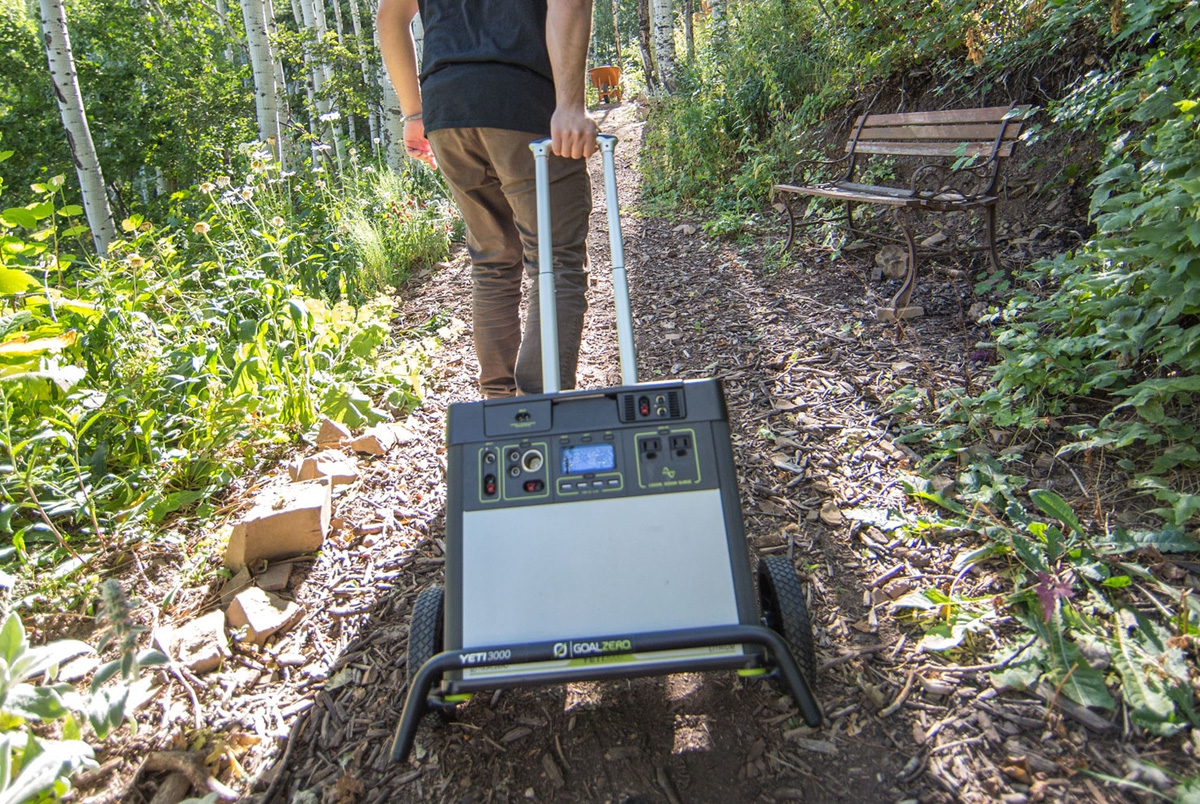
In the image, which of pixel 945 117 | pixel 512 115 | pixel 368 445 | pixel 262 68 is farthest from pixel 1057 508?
pixel 262 68

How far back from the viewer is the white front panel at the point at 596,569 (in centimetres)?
135

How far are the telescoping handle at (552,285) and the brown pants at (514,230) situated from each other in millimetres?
296

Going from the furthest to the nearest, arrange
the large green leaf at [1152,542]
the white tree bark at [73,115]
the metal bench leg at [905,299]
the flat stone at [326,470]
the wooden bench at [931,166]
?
the white tree bark at [73,115], the wooden bench at [931,166], the metal bench leg at [905,299], the flat stone at [326,470], the large green leaf at [1152,542]

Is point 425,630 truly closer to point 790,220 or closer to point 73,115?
point 790,220

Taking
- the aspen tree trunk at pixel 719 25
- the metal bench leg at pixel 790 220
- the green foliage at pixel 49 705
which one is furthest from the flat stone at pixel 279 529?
the aspen tree trunk at pixel 719 25

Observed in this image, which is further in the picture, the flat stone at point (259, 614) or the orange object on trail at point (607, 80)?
the orange object on trail at point (607, 80)

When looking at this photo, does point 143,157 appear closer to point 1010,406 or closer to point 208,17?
point 208,17

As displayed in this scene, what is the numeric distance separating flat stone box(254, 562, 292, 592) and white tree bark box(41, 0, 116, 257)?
16.5ft

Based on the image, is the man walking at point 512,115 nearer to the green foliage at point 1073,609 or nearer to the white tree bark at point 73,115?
the green foliage at point 1073,609

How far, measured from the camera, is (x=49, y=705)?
52.9 inches

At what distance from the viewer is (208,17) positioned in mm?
15422

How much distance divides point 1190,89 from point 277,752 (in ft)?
10.6

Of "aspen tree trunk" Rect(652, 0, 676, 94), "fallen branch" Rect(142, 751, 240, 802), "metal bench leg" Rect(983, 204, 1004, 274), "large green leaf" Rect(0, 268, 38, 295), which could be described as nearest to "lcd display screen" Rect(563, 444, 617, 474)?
"fallen branch" Rect(142, 751, 240, 802)

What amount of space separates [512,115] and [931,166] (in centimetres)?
329
